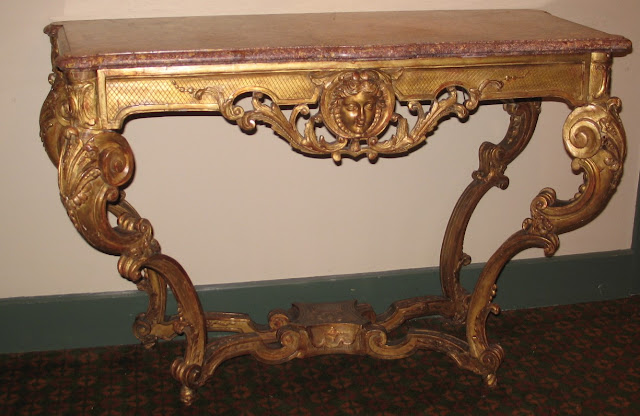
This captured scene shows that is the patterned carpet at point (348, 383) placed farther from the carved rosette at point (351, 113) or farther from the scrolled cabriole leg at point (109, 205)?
the carved rosette at point (351, 113)

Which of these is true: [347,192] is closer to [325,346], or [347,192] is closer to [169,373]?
[325,346]

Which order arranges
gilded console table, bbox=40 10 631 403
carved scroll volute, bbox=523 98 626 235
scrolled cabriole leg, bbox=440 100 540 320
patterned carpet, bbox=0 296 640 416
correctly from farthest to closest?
scrolled cabriole leg, bbox=440 100 540 320 < patterned carpet, bbox=0 296 640 416 < carved scroll volute, bbox=523 98 626 235 < gilded console table, bbox=40 10 631 403

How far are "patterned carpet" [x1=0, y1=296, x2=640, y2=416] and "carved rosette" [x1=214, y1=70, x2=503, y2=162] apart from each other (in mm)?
770

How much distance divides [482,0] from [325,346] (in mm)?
1114

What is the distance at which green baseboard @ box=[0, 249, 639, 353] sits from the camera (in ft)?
8.32

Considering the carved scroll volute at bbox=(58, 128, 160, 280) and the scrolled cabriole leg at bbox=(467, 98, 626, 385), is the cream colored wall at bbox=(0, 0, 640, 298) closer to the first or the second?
the scrolled cabriole leg at bbox=(467, 98, 626, 385)

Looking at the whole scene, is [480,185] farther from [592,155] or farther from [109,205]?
[109,205]

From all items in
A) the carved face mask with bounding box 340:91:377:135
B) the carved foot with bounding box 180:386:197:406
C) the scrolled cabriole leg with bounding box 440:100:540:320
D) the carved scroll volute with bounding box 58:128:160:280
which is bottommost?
the carved foot with bounding box 180:386:197:406

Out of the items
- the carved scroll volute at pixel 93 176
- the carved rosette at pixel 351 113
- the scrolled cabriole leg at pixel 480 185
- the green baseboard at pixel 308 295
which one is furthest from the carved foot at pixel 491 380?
the carved scroll volute at pixel 93 176

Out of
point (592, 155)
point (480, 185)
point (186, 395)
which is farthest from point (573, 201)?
point (186, 395)

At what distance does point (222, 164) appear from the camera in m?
2.49

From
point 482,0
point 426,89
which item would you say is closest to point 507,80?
point 426,89


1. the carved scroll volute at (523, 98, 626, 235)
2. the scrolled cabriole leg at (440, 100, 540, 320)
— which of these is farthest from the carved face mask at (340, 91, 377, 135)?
the scrolled cabriole leg at (440, 100, 540, 320)

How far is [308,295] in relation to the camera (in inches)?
105
